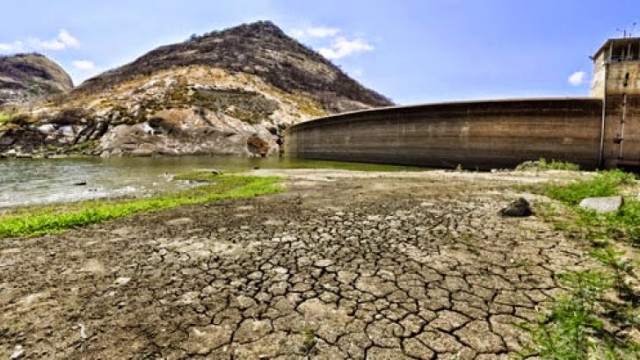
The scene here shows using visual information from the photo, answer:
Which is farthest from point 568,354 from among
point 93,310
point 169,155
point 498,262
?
point 169,155

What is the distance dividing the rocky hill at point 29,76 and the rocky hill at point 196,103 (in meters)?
69.0

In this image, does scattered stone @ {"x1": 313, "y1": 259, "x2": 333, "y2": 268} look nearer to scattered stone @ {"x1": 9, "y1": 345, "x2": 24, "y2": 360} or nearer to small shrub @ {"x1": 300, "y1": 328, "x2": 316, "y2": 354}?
small shrub @ {"x1": 300, "y1": 328, "x2": 316, "y2": 354}

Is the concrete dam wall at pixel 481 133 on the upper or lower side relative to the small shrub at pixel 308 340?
upper

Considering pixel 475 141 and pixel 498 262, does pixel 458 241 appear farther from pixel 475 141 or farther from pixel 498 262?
pixel 475 141

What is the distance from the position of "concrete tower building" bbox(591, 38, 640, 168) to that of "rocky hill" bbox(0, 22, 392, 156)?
40321mm

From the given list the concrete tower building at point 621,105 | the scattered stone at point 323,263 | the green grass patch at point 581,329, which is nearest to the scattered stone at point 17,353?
the scattered stone at point 323,263

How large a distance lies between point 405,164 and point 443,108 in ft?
18.7

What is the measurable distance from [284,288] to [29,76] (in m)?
193

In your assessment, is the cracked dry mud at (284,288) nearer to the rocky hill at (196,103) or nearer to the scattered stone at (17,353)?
the scattered stone at (17,353)

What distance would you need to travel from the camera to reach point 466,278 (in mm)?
4195

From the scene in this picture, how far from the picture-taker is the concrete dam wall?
2395cm

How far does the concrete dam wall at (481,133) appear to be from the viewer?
78.6 feet

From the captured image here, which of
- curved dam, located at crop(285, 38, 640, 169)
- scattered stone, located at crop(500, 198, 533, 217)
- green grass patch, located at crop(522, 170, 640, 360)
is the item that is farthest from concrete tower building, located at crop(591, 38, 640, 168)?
green grass patch, located at crop(522, 170, 640, 360)

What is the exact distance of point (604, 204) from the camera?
22.7 ft
